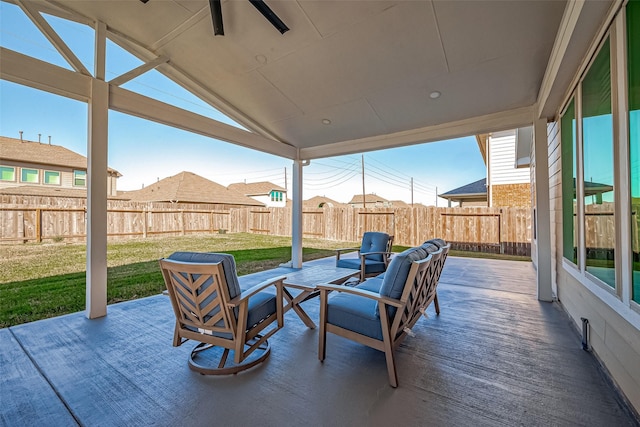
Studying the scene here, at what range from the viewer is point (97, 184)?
10.9 ft

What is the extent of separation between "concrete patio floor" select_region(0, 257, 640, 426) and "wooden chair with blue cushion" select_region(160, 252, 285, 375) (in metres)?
0.15

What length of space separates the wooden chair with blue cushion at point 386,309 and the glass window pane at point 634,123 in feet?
3.80

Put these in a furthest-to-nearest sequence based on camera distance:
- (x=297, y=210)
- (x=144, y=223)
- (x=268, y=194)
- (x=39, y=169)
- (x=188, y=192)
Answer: (x=268, y=194) → (x=188, y=192) → (x=39, y=169) → (x=144, y=223) → (x=297, y=210)

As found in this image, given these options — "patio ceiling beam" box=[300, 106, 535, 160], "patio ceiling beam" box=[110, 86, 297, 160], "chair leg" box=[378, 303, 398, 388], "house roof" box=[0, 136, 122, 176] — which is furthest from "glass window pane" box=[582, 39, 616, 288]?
"house roof" box=[0, 136, 122, 176]

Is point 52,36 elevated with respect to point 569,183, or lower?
elevated

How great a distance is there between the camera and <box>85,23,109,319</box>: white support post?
327 cm

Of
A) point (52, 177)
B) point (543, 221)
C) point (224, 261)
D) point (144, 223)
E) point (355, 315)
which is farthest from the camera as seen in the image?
point (52, 177)

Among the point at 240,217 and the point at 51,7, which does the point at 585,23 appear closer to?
the point at 51,7

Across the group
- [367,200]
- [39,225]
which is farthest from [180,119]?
[367,200]

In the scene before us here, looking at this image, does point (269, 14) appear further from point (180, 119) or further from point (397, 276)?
point (397, 276)

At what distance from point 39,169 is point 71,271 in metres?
9.50

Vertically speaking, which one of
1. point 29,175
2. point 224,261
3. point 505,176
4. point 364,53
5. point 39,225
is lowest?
point 224,261

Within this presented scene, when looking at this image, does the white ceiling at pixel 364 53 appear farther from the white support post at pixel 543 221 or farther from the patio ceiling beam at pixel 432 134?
the white support post at pixel 543 221

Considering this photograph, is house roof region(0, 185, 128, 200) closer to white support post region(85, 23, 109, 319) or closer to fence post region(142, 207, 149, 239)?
fence post region(142, 207, 149, 239)
